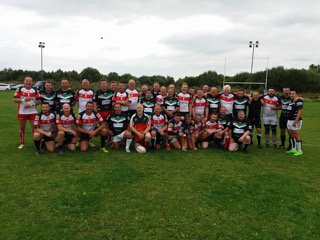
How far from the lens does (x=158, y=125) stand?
24.1 feet

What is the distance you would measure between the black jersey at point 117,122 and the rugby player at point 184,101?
69.2 inches

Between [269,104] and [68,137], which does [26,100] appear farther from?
[269,104]

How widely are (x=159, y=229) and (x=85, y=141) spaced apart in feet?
13.7

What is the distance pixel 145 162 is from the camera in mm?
5945

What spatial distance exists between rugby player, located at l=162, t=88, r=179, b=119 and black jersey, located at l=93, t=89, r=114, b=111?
5.20 ft

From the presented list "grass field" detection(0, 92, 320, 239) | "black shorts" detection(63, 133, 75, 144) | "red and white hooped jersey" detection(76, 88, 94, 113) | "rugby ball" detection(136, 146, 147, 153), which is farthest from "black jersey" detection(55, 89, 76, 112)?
"rugby ball" detection(136, 146, 147, 153)

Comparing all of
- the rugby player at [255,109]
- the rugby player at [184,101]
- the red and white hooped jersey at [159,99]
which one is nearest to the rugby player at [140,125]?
the red and white hooped jersey at [159,99]

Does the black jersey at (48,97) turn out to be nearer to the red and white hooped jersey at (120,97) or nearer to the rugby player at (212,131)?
the red and white hooped jersey at (120,97)

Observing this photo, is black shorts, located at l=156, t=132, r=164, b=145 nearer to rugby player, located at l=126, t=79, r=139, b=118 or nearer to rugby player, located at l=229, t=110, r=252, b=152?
rugby player, located at l=126, t=79, r=139, b=118

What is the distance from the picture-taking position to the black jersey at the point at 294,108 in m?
6.92

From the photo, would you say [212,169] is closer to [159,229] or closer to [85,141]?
[159,229]

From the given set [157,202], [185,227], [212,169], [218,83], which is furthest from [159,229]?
[218,83]

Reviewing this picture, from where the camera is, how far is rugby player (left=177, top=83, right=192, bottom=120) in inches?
308

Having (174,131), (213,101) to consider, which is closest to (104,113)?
(174,131)
